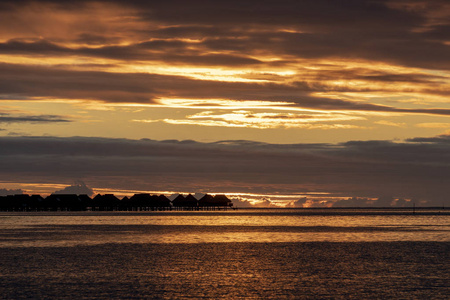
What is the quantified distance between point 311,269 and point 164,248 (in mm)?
25612

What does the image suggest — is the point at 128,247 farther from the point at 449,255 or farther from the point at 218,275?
the point at 449,255

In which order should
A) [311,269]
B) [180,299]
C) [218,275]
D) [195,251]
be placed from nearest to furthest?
[180,299], [218,275], [311,269], [195,251]

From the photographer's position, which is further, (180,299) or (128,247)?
(128,247)

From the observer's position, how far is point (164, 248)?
240 feet

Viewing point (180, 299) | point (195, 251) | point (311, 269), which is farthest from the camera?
point (195, 251)

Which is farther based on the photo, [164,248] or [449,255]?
[164,248]

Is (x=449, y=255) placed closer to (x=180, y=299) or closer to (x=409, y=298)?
(x=409, y=298)

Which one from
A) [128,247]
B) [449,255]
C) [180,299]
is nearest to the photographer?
[180,299]

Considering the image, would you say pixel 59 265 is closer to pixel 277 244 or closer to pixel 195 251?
pixel 195 251

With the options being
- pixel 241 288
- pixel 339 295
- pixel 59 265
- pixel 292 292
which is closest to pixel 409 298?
pixel 339 295

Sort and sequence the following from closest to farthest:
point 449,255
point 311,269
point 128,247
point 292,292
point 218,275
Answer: point 292,292 < point 218,275 < point 311,269 < point 449,255 < point 128,247

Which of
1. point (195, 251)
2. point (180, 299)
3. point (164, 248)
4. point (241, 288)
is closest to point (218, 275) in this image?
point (241, 288)

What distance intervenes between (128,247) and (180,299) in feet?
129

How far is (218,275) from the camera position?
47.0 m
